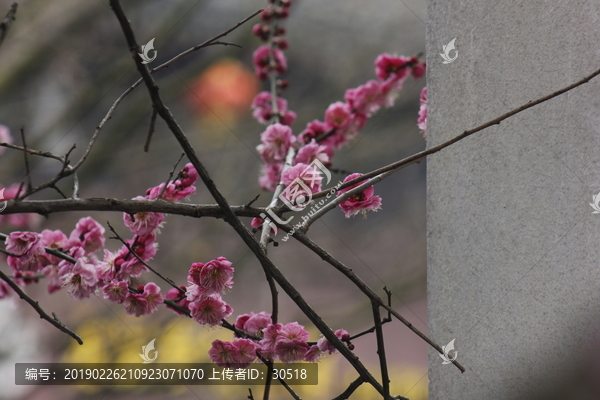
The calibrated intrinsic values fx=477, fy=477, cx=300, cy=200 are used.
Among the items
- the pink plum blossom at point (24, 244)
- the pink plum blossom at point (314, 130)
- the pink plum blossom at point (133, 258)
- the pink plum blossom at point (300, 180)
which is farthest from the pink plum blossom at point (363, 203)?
the pink plum blossom at point (314, 130)

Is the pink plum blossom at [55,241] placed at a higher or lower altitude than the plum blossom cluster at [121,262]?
higher

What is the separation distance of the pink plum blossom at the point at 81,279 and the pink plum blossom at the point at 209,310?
176 millimetres

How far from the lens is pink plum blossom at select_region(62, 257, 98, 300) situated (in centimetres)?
69

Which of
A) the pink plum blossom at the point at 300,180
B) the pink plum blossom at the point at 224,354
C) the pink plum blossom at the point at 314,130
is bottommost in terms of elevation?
the pink plum blossom at the point at 224,354

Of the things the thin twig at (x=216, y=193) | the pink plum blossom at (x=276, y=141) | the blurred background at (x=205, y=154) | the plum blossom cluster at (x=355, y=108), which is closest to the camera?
the thin twig at (x=216, y=193)

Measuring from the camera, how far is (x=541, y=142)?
2.20ft

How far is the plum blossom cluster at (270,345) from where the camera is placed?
597 mm

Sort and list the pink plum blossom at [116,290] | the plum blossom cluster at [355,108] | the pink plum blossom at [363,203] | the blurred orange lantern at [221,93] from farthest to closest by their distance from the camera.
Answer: the blurred orange lantern at [221,93]
the plum blossom cluster at [355,108]
the pink plum blossom at [116,290]
the pink plum blossom at [363,203]

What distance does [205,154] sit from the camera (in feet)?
7.22

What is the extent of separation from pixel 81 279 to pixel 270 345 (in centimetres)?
31

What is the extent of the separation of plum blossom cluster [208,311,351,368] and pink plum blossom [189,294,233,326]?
0.11 feet

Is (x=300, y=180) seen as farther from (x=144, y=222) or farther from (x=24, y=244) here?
(x=24, y=244)

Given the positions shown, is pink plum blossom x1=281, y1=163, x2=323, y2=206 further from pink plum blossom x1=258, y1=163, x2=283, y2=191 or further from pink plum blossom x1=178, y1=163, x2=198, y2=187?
pink plum blossom x1=258, y1=163, x2=283, y2=191

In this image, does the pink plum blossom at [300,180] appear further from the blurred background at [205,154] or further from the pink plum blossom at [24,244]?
the blurred background at [205,154]
